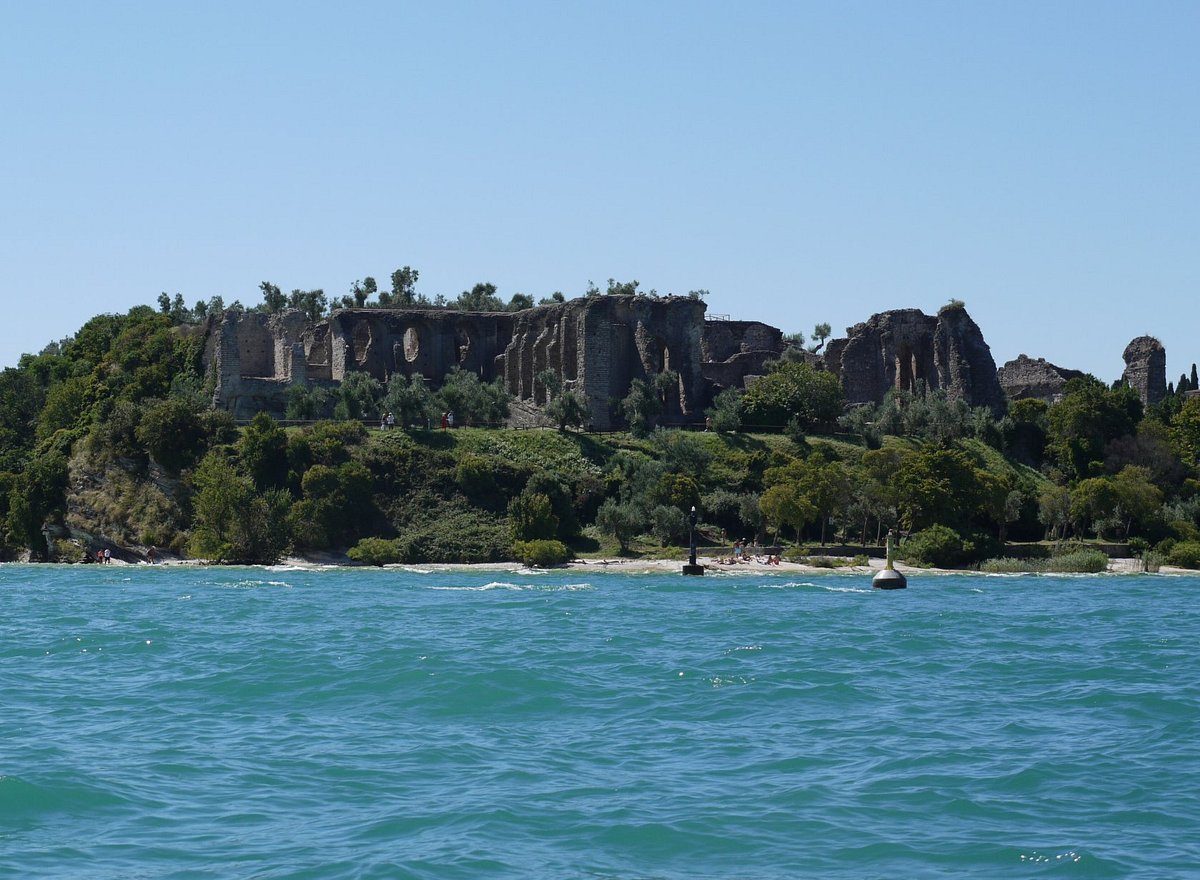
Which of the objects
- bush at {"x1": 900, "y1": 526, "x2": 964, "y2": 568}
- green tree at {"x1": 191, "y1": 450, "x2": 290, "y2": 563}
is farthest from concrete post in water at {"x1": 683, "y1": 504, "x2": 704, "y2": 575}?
green tree at {"x1": 191, "y1": 450, "x2": 290, "y2": 563}

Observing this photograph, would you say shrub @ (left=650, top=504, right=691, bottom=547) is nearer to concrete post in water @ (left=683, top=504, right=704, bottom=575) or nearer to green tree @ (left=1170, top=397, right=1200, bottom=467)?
concrete post in water @ (left=683, top=504, right=704, bottom=575)

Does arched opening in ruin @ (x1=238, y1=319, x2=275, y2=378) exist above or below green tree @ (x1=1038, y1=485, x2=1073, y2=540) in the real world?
above

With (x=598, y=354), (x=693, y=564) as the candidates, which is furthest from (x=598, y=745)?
(x=598, y=354)

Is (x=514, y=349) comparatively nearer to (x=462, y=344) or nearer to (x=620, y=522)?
(x=462, y=344)

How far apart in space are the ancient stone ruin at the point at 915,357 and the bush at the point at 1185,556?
73.9 feet

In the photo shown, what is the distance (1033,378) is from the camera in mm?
94500

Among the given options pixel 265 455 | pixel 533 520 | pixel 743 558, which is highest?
pixel 265 455

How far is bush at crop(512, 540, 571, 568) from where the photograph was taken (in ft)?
207

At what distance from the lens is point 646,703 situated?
26578mm

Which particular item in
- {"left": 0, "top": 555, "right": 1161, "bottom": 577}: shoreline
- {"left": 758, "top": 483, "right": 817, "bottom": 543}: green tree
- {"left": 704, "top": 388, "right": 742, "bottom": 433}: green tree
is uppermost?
{"left": 704, "top": 388, "right": 742, "bottom": 433}: green tree

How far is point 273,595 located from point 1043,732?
1204 inches

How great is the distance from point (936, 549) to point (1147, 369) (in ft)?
113

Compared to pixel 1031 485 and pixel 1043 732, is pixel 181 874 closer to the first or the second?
pixel 1043 732

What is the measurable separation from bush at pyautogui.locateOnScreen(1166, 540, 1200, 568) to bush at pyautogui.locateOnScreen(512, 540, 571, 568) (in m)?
24.7
